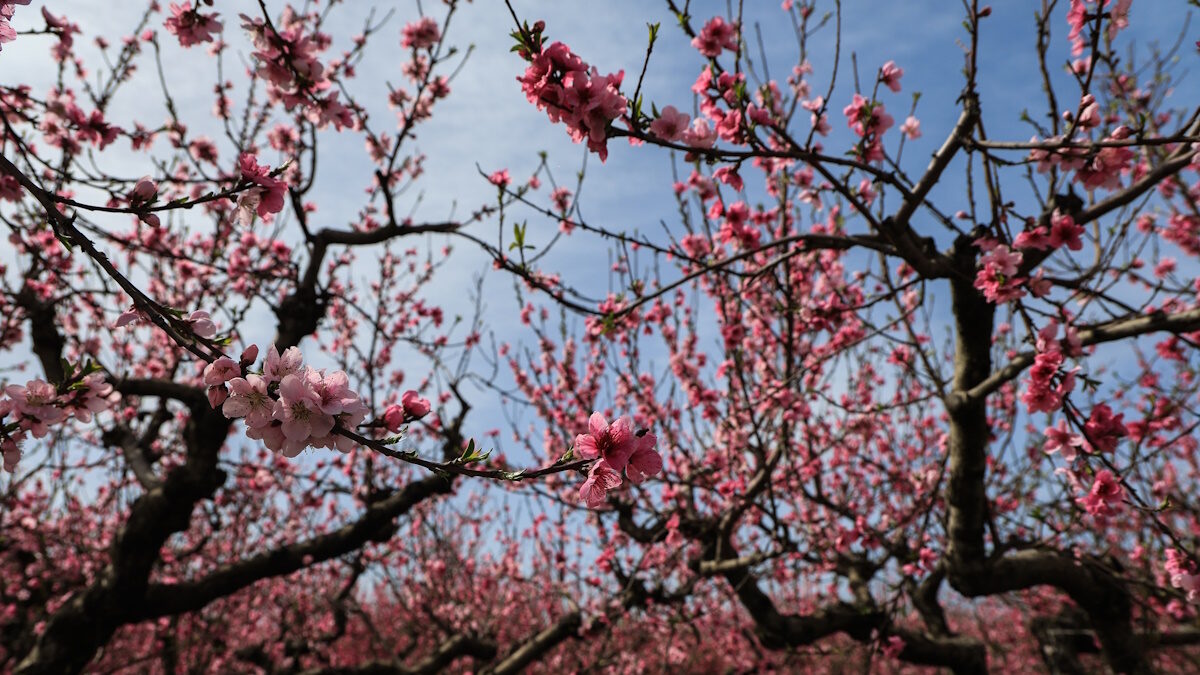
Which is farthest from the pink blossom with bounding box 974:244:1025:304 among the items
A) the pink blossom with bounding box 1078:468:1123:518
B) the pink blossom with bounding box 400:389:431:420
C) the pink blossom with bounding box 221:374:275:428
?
the pink blossom with bounding box 221:374:275:428

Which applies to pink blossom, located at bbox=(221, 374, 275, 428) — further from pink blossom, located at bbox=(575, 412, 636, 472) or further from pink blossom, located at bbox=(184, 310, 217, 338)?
pink blossom, located at bbox=(575, 412, 636, 472)

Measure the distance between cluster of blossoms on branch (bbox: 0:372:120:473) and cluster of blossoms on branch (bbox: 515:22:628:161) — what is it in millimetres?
1700

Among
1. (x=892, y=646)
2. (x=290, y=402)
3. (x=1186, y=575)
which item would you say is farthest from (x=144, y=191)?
(x=892, y=646)

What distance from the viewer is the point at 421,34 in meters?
5.09

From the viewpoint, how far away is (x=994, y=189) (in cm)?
339

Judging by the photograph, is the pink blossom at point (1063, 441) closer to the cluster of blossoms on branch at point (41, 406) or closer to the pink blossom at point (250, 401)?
the pink blossom at point (250, 401)

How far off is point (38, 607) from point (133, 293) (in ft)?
30.6

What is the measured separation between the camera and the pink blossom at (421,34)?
198 inches

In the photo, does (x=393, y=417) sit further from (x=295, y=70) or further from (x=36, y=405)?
(x=295, y=70)

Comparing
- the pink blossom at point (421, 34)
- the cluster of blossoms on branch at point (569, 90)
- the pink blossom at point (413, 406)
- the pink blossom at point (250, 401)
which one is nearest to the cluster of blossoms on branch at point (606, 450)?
the pink blossom at point (413, 406)

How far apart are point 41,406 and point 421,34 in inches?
156

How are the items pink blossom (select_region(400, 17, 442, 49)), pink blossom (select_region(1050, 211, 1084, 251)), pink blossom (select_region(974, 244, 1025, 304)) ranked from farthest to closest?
pink blossom (select_region(400, 17, 442, 49)), pink blossom (select_region(1050, 211, 1084, 251)), pink blossom (select_region(974, 244, 1025, 304))

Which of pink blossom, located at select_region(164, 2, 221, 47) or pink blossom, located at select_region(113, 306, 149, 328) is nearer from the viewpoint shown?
pink blossom, located at select_region(113, 306, 149, 328)

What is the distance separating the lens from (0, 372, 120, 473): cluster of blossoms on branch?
193 centimetres
